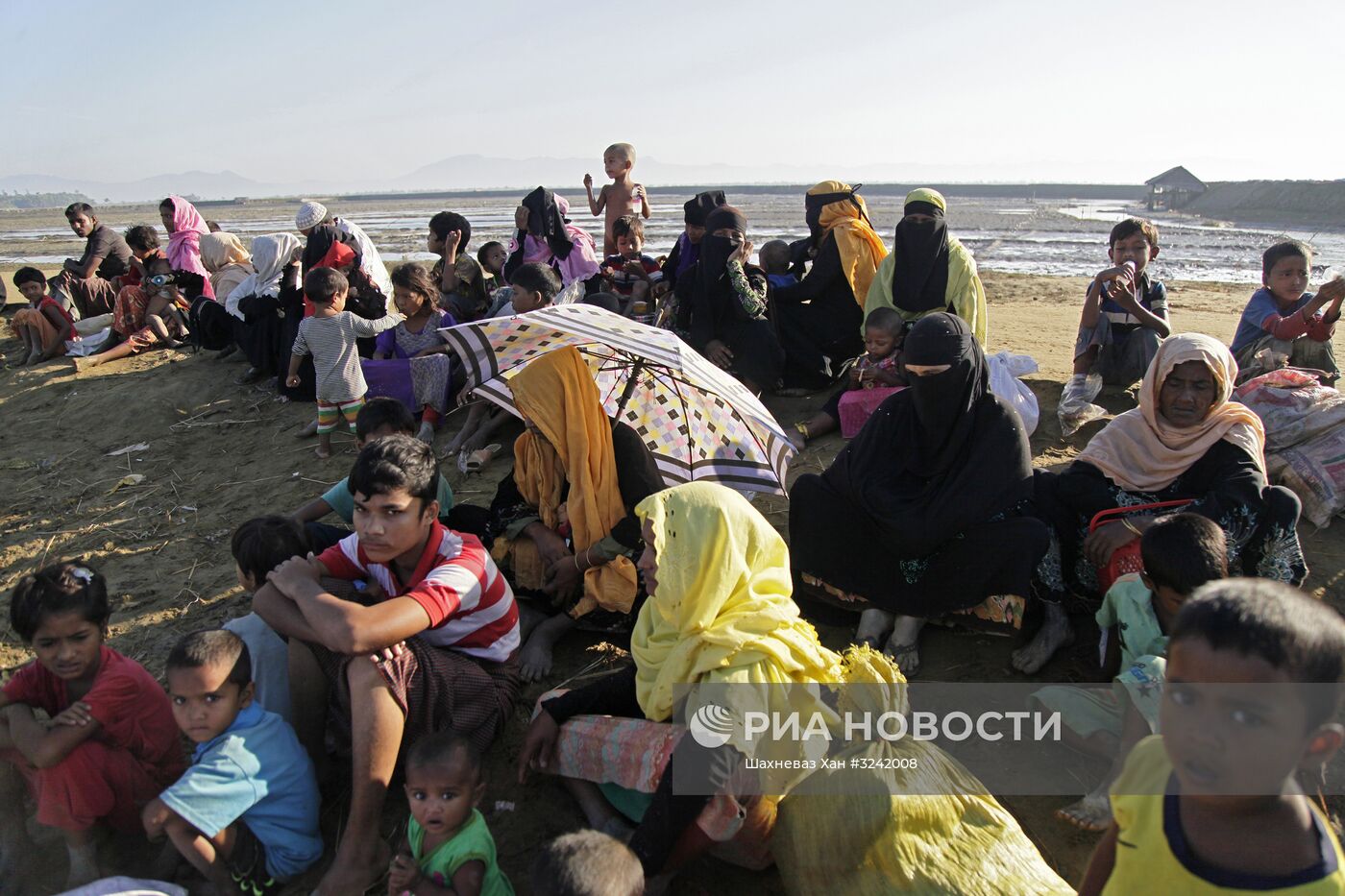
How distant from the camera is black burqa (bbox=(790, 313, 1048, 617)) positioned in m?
3.64

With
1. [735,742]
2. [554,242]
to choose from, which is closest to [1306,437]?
[735,742]

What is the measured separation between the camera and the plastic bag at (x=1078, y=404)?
19.1 feet

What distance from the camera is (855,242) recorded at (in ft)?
23.1

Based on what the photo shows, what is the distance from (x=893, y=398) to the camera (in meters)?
4.02

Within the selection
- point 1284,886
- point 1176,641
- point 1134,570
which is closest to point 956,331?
point 1134,570

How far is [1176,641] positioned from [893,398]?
2514 mm

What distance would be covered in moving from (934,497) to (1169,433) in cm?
111

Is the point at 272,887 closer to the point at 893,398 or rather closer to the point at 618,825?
the point at 618,825

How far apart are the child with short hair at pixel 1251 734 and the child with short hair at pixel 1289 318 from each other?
16.0 ft

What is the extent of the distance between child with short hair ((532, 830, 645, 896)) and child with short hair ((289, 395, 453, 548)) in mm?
1836

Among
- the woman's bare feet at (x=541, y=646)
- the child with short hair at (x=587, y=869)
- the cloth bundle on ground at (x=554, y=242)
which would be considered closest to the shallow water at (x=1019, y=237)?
the cloth bundle on ground at (x=554, y=242)

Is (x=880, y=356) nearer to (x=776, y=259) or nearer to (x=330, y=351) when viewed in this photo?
(x=776, y=259)

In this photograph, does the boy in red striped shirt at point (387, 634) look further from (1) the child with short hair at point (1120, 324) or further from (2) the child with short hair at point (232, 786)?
(1) the child with short hair at point (1120, 324)

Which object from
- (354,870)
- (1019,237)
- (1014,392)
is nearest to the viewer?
(354,870)
